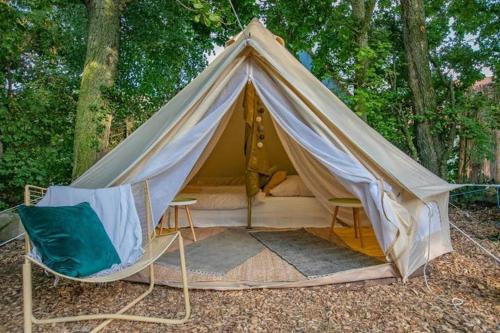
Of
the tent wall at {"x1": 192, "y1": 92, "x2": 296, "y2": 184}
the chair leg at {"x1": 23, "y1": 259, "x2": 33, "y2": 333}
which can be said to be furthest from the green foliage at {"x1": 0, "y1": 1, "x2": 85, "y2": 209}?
the chair leg at {"x1": 23, "y1": 259, "x2": 33, "y2": 333}

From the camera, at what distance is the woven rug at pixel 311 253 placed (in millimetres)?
2549

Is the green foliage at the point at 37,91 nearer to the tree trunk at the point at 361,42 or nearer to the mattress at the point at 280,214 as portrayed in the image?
the mattress at the point at 280,214

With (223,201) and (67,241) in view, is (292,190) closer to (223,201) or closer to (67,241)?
(223,201)

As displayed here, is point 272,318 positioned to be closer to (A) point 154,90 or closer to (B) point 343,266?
(B) point 343,266

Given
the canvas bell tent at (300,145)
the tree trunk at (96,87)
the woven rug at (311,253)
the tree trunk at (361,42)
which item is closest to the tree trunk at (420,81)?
the tree trunk at (361,42)

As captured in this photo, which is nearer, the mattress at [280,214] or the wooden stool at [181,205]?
the wooden stool at [181,205]

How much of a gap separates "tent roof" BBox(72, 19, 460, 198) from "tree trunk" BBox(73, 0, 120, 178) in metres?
1.40

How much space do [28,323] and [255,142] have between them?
2.52m

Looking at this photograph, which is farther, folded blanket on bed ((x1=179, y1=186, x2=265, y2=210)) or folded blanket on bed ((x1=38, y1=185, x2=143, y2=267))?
folded blanket on bed ((x1=179, y1=186, x2=265, y2=210))

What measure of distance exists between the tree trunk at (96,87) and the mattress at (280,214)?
1.34m

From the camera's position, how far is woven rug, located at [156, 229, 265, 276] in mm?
2621

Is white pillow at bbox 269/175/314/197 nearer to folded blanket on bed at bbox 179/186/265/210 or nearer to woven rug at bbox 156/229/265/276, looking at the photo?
folded blanket on bed at bbox 179/186/265/210

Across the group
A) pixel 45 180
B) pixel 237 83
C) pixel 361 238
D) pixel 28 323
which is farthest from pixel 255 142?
pixel 45 180

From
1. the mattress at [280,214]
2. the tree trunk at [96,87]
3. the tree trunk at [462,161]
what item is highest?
the tree trunk at [96,87]
